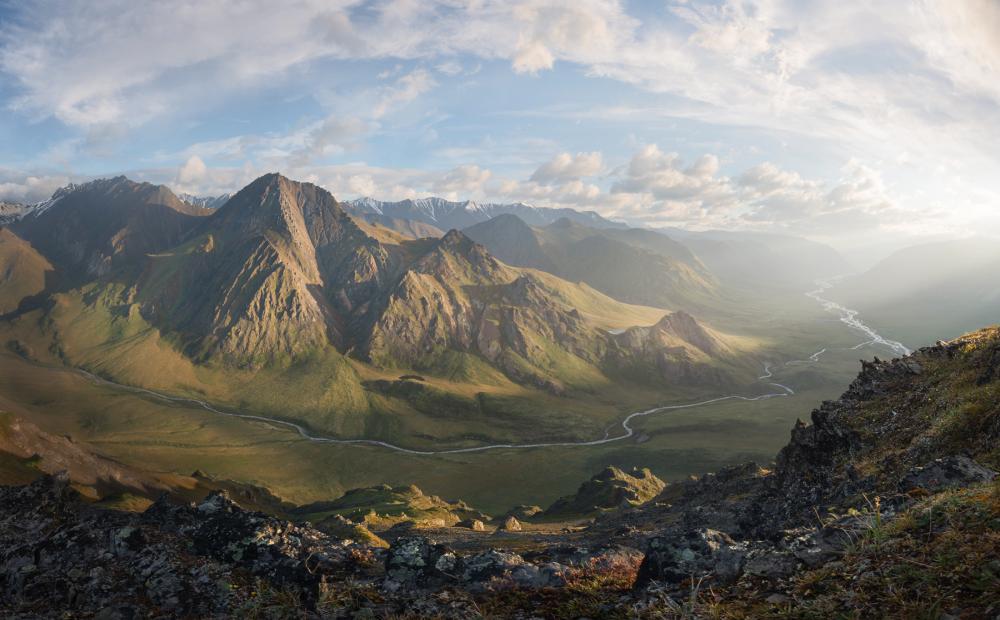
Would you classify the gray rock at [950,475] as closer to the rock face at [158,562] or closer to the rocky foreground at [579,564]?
the rocky foreground at [579,564]

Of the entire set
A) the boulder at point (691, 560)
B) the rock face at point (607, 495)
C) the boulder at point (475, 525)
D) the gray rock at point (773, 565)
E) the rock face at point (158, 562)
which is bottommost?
the rock face at point (607, 495)

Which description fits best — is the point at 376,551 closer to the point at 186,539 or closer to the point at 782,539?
the point at 186,539

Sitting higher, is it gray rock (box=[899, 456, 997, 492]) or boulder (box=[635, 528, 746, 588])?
gray rock (box=[899, 456, 997, 492])

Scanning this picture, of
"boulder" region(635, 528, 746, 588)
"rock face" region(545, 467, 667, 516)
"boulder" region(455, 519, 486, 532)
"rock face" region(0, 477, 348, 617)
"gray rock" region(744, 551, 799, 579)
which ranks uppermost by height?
"gray rock" region(744, 551, 799, 579)

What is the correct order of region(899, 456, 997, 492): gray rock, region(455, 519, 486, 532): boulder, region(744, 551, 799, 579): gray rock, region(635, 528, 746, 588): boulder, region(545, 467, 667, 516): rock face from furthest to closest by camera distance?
region(545, 467, 667, 516): rock face → region(455, 519, 486, 532): boulder → region(899, 456, 997, 492): gray rock → region(635, 528, 746, 588): boulder → region(744, 551, 799, 579): gray rock

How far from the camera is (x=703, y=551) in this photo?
40.3ft

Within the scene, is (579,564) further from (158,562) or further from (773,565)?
(158,562)

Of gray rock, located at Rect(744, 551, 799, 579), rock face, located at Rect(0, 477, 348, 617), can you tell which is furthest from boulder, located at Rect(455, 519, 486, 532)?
gray rock, located at Rect(744, 551, 799, 579)

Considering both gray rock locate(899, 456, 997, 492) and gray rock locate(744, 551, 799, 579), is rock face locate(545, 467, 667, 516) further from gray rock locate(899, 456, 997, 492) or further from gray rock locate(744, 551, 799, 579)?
gray rock locate(744, 551, 799, 579)

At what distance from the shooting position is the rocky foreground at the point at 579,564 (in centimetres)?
773

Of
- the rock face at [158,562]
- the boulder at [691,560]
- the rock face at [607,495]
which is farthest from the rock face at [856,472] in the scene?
the rock face at [607,495]

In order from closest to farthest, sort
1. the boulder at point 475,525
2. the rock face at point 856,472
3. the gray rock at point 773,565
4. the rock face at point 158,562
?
1. the gray rock at point 773,565
2. the rock face at point 856,472
3. the rock face at point 158,562
4. the boulder at point 475,525

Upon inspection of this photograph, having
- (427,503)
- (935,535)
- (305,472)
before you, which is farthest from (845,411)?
(305,472)

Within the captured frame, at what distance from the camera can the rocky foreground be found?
305 inches
